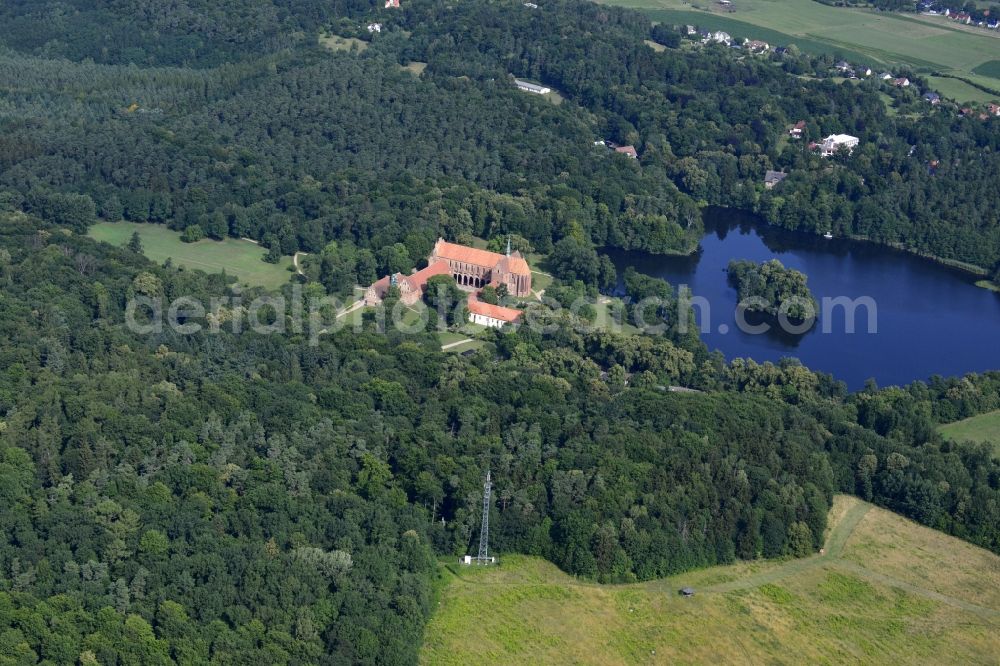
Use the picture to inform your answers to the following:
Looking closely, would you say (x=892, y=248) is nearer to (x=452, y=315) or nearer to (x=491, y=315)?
(x=491, y=315)

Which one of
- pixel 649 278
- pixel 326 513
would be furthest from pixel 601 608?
pixel 649 278

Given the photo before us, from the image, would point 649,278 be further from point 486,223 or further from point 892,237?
point 892,237

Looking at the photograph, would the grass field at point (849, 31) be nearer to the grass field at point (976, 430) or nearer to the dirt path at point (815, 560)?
the grass field at point (976, 430)

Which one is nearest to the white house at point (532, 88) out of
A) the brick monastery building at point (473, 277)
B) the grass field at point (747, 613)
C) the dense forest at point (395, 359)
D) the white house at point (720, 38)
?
the dense forest at point (395, 359)

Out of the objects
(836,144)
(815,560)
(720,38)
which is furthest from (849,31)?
(815,560)

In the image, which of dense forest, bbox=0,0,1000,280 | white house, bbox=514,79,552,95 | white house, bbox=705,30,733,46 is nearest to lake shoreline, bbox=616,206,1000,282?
dense forest, bbox=0,0,1000,280
